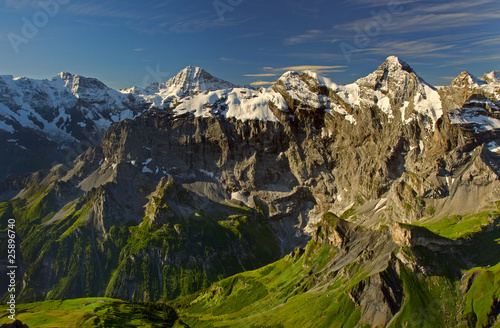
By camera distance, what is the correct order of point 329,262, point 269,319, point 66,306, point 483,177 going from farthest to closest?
point 483,177 → point 66,306 → point 329,262 → point 269,319

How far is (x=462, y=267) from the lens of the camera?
121 m

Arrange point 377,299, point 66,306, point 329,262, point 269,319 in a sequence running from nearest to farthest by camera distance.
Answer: point 377,299
point 269,319
point 329,262
point 66,306

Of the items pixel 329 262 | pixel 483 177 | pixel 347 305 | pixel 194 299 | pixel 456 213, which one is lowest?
pixel 194 299

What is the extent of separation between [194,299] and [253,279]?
36460mm

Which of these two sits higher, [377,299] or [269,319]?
[377,299]

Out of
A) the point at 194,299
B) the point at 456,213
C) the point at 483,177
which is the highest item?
the point at 483,177

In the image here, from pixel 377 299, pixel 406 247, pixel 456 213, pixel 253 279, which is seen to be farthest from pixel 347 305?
pixel 456 213

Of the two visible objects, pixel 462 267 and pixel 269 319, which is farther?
pixel 269 319

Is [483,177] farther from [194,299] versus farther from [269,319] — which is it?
[194,299]

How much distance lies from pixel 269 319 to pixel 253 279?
43.1 metres

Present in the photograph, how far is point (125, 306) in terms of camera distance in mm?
174125

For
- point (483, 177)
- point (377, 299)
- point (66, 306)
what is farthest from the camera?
point (483, 177)

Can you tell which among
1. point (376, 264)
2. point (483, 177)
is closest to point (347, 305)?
point (376, 264)

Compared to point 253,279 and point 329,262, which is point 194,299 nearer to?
point 253,279
